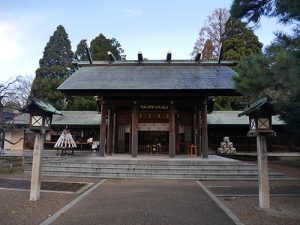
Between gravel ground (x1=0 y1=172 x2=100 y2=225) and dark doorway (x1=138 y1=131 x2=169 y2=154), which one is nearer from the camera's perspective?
gravel ground (x1=0 y1=172 x2=100 y2=225)

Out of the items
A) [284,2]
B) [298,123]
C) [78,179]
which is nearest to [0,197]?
[78,179]

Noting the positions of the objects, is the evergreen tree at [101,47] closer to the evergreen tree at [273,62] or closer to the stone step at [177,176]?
the stone step at [177,176]

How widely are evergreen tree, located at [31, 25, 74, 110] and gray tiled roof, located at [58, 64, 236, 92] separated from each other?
18077 millimetres

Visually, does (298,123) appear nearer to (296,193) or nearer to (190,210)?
(296,193)

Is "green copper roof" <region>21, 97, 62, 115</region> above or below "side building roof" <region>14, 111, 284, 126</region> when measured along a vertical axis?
below

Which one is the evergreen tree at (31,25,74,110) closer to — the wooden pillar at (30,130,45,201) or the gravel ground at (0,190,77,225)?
the wooden pillar at (30,130,45,201)

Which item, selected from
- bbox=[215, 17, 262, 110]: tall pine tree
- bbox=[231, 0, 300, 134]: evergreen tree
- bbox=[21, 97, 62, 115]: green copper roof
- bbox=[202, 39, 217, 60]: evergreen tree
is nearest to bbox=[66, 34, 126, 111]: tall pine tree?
bbox=[202, 39, 217, 60]: evergreen tree

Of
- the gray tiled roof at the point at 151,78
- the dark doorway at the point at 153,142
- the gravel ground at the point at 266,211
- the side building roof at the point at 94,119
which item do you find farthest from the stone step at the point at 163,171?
the side building roof at the point at 94,119

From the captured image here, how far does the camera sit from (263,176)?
8.46m

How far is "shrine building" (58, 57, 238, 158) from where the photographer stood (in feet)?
54.7

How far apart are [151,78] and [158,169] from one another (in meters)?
6.09

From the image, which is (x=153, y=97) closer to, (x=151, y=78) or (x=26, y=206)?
(x=151, y=78)

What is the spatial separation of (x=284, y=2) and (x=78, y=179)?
1089 cm

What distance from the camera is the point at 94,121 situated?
2842 cm
